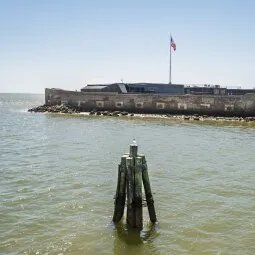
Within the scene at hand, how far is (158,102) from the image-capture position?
4991 centimetres

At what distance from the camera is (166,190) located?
12727mm

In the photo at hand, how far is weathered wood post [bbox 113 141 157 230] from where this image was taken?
8820 mm

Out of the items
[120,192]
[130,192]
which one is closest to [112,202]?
A: [120,192]

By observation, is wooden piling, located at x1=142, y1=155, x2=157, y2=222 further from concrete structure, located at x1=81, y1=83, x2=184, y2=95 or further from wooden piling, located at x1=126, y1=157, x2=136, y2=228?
concrete structure, located at x1=81, y1=83, x2=184, y2=95

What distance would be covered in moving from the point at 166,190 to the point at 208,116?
114 feet

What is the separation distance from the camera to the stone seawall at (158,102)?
46.1 meters

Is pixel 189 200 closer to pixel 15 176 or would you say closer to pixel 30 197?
pixel 30 197

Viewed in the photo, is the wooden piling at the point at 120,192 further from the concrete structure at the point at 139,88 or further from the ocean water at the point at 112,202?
the concrete structure at the point at 139,88

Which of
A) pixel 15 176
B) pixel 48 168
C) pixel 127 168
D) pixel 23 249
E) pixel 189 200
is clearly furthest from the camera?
pixel 48 168

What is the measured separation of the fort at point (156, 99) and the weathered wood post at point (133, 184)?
Result: 38.8 m

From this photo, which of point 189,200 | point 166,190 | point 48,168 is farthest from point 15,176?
point 189,200

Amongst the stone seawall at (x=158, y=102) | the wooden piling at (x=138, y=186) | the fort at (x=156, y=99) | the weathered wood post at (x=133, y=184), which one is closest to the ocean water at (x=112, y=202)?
the weathered wood post at (x=133, y=184)

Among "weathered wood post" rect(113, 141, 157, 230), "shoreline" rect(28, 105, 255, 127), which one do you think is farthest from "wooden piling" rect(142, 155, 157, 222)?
"shoreline" rect(28, 105, 255, 127)

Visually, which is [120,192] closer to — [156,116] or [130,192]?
[130,192]
